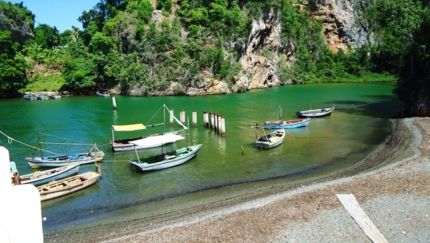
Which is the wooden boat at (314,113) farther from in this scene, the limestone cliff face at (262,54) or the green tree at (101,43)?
the green tree at (101,43)

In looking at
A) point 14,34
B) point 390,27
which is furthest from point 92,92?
point 390,27

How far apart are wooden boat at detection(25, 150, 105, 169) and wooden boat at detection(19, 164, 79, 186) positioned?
7.93 feet

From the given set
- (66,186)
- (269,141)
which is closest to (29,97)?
(66,186)

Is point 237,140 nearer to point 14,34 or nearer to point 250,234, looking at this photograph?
point 250,234

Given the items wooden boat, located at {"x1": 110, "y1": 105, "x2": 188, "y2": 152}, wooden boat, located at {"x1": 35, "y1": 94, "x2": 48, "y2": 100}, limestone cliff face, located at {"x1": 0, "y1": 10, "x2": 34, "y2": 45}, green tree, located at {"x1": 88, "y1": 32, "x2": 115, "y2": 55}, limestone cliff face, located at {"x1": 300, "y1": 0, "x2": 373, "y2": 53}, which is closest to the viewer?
wooden boat, located at {"x1": 110, "y1": 105, "x2": 188, "y2": 152}

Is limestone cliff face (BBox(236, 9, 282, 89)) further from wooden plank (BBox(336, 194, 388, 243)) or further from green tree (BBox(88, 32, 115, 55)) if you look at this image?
wooden plank (BBox(336, 194, 388, 243))

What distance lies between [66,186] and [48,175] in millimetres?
2771

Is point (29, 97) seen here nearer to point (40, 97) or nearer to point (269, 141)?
point (40, 97)

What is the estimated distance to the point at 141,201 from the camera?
2083 cm

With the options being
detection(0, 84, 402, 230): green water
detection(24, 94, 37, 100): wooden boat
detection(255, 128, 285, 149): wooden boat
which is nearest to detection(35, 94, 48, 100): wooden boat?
detection(24, 94, 37, 100): wooden boat

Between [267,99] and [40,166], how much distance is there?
47.4 meters

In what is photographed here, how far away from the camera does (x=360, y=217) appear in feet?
49.3

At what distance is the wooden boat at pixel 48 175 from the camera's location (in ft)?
75.4

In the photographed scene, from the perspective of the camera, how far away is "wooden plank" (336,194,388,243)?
13323mm
